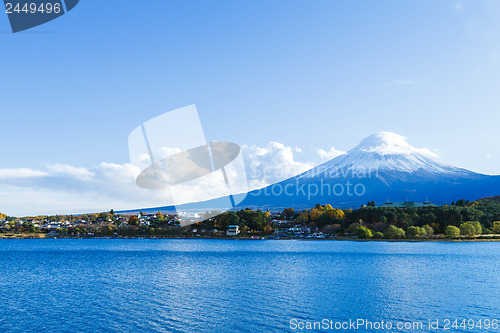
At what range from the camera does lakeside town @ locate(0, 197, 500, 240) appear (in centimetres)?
8406

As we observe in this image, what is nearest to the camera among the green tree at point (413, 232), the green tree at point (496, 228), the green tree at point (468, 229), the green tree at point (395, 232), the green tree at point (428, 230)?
the green tree at point (468, 229)

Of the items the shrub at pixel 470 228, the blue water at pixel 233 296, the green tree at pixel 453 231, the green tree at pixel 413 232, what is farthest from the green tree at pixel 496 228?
the blue water at pixel 233 296

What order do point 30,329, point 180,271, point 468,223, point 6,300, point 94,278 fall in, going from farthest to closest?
1. point 468,223
2. point 180,271
3. point 94,278
4. point 6,300
5. point 30,329

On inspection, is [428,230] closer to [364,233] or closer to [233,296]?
[364,233]

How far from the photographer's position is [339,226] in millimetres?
96062

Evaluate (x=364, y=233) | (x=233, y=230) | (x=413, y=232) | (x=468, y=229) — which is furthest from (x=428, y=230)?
(x=233, y=230)

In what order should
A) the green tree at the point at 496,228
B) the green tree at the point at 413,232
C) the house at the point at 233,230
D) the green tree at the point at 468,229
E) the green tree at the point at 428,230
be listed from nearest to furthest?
1. the green tree at the point at 468,229
2. the green tree at the point at 413,232
3. the green tree at the point at 428,230
4. the green tree at the point at 496,228
5. the house at the point at 233,230

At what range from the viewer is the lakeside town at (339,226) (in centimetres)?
8406

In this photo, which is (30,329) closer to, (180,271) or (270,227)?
(180,271)

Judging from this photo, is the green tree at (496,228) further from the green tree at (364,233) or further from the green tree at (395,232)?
the green tree at (364,233)

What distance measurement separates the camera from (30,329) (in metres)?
17.8

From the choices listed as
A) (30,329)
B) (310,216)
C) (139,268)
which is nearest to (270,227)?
(310,216)

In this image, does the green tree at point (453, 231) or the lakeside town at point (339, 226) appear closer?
the green tree at point (453, 231)

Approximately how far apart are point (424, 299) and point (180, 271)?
2099 cm
